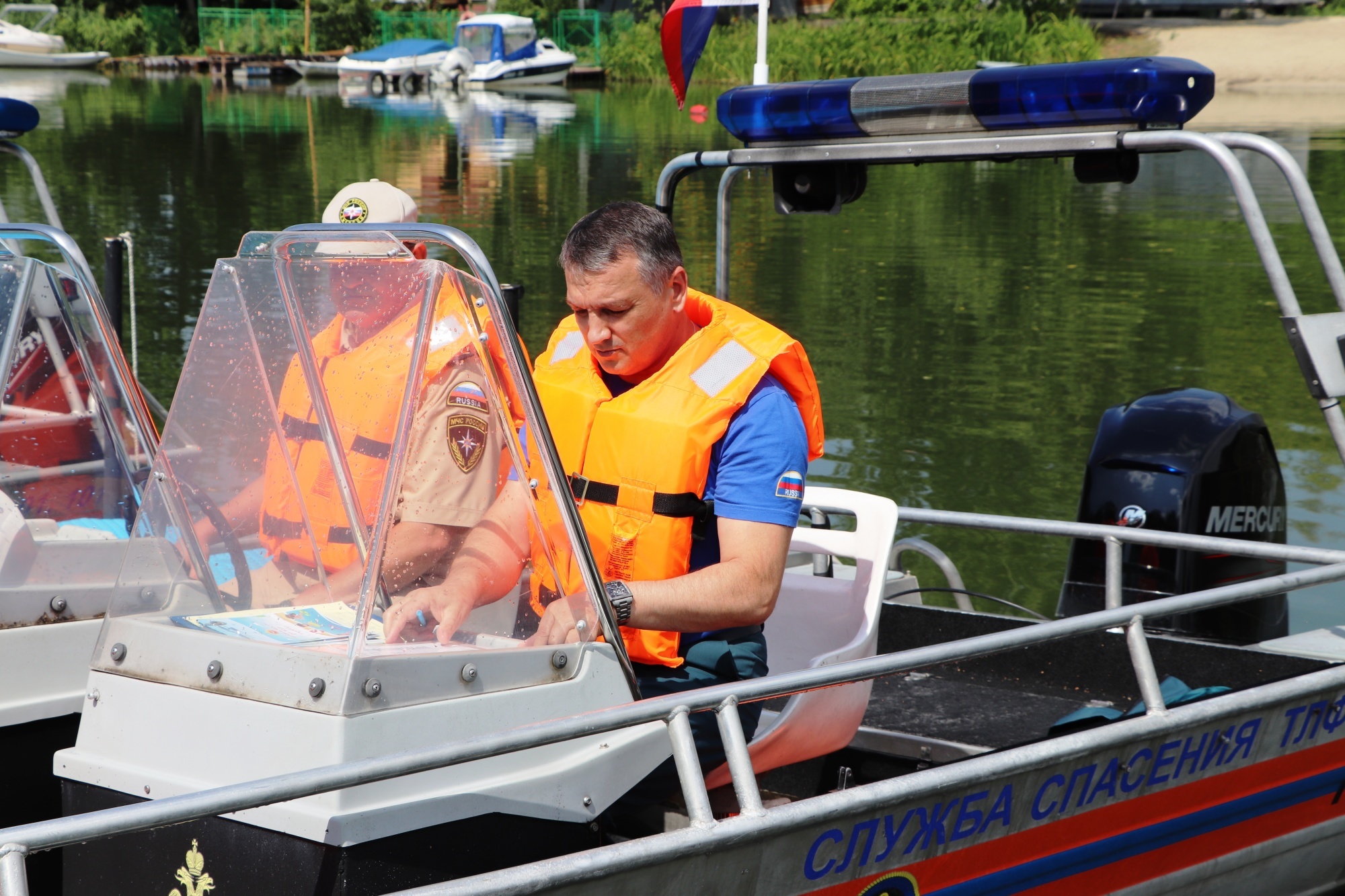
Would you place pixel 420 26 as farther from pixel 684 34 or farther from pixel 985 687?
pixel 985 687

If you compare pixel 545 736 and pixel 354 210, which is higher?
pixel 354 210

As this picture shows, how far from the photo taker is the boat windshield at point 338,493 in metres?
2.12

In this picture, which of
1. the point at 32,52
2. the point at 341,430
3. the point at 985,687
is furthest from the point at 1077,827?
the point at 32,52

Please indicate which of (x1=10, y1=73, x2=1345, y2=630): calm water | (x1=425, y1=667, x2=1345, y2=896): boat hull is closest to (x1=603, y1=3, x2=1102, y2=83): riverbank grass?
(x1=10, y1=73, x2=1345, y2=630): calm water

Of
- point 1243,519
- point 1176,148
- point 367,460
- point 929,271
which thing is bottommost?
point 929,271

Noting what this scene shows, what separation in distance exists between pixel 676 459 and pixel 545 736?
75 cm

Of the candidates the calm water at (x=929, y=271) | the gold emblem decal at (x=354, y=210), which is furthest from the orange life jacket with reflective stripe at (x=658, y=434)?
the calm water at (x=929, y=271)

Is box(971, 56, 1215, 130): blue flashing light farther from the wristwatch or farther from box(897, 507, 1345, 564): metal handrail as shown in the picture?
the wristwatch

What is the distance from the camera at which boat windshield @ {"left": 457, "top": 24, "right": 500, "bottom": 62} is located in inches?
1901

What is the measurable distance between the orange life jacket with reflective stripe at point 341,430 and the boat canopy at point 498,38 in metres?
47.6

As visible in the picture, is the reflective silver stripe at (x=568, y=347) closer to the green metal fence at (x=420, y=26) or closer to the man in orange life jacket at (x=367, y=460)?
the man in orange life jacket at (x=367, y=460)

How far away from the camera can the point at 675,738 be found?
2152 millimetres

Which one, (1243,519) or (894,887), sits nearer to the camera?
(894,887)

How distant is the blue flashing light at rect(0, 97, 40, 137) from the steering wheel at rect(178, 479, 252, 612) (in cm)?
278
